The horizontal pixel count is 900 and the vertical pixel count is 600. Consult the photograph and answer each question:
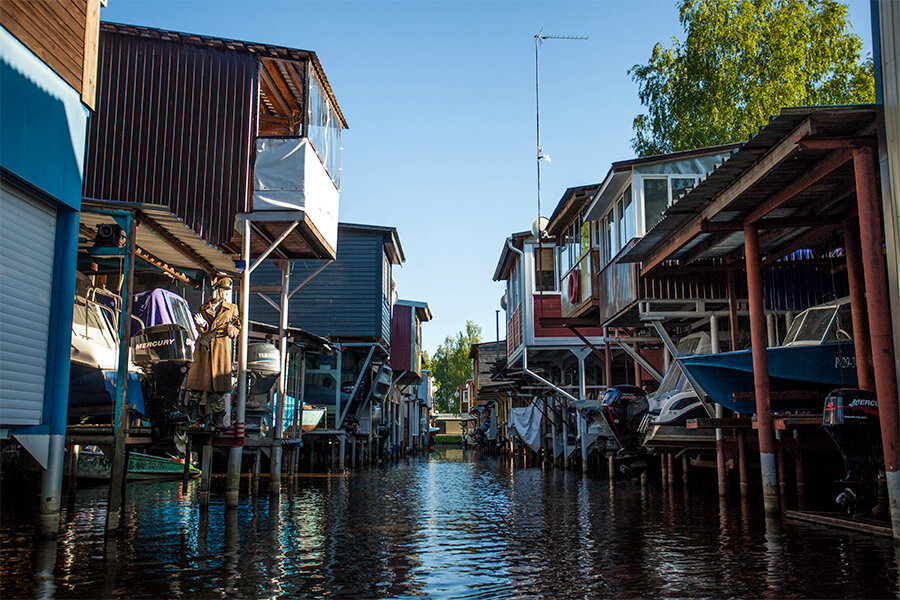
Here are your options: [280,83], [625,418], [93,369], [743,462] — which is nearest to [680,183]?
[625,418]

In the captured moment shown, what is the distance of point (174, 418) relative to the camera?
404 inches

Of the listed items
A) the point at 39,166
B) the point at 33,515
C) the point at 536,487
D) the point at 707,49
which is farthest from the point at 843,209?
the point at 707,49

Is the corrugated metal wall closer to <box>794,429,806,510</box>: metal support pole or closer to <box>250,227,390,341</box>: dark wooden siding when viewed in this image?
<box>794,429,806,510</box>: metal support pole

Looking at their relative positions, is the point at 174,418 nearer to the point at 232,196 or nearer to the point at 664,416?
the point at 232,196

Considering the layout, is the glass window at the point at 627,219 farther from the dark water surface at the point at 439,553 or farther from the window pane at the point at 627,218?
the dark water surface at the point at 439,553

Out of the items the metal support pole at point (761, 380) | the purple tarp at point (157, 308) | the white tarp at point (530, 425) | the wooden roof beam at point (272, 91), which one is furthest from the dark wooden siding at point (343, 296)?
the metal support pole at point (761, 380)

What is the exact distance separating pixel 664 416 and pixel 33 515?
33.7ft

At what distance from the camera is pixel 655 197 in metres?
17.3

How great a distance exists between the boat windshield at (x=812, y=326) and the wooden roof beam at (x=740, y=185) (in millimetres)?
2250

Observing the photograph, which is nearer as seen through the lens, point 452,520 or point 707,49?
point 452,520

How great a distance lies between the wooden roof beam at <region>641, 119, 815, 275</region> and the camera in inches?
349

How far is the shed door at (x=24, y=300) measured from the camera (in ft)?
25.7

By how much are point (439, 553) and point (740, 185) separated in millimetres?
6173

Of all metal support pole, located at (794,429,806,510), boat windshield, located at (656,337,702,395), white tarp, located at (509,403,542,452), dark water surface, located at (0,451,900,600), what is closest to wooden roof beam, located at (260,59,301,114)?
dark water surface, located at (0,451,900,600)
